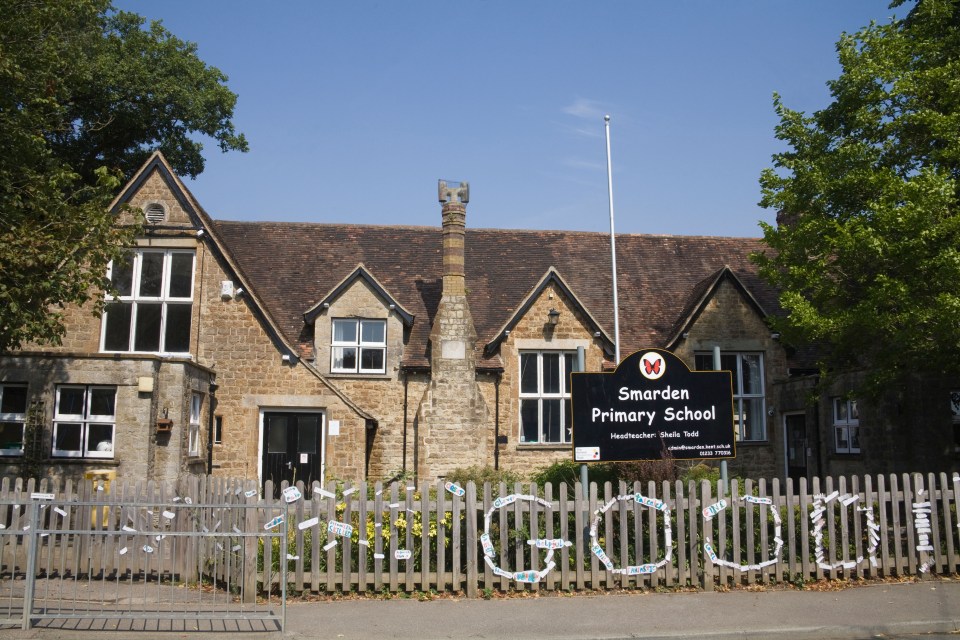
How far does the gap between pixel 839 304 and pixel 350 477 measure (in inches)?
454

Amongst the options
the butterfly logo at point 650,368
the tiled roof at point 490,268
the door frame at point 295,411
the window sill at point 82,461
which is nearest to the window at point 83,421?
the window sill at point 82,461

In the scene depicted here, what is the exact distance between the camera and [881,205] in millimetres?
14383

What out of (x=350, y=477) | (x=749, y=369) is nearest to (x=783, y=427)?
(x=749, y=369)

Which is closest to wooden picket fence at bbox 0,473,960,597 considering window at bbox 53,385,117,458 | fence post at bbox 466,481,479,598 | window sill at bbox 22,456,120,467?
fence post at bbox 466,481,479,598

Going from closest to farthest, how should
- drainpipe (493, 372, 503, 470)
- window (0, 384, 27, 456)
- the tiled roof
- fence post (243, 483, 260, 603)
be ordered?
fence post (243, 483, 260, 603)
window (0, 384, 27, 456)
drainpipe (493, 372, 503, 470)
the tiled roof

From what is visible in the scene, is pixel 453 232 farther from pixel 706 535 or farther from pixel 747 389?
pixel 706 535

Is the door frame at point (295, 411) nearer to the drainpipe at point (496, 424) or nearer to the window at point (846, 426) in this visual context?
the drainpipe at point (496, 424)

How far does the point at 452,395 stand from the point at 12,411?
31.5 ft

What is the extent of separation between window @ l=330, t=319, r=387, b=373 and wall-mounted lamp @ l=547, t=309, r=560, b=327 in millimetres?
4351

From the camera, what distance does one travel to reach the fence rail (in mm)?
10672

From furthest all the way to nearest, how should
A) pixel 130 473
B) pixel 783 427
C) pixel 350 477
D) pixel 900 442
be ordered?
pixel 783 427 → pixel 350 477 → pixel 900 442 → pixel 130 473

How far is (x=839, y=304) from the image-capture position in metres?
16.5

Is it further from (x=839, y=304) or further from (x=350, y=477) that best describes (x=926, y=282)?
(x=350, y=477)

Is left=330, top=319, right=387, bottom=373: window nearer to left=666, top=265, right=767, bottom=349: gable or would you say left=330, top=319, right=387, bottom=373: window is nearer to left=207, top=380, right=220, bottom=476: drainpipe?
left=207, top=380, right=220, bottom=476: drainpipe
